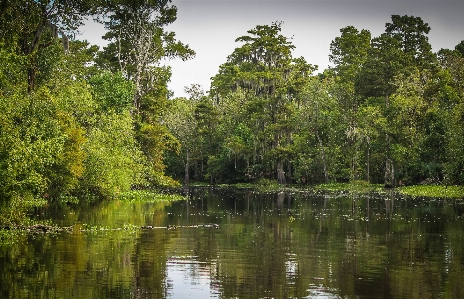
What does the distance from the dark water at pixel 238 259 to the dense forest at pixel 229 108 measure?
510 centimetres

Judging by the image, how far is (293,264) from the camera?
63.4ft

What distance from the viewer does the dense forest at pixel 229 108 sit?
37625mm

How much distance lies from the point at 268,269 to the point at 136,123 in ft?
151

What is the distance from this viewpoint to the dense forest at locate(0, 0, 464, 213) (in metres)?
37.6

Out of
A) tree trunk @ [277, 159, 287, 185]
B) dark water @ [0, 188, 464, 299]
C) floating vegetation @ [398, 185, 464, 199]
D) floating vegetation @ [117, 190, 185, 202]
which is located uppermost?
tree trunk @ [277, 159, 287, 185]

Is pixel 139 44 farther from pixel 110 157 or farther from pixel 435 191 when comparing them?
pixel 435 191

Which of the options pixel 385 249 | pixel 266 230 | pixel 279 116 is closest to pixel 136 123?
pixel 279 116

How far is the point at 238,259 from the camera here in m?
20.2

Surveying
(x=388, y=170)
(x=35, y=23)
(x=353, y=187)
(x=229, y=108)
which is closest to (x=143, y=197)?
(x=35, y=23)

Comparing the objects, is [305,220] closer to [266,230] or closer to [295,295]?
[266,230]

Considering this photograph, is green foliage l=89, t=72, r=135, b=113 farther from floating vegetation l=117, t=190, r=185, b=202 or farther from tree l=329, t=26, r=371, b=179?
tree l=329, t=26, r=371, b=179

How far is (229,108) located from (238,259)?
236 ft

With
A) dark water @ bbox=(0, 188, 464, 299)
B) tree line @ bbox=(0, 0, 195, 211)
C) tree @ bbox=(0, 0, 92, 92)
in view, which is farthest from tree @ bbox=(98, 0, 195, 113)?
dark water @ bbox=(0, 188, 464, 299)

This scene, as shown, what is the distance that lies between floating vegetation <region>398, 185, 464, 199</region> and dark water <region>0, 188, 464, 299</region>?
24034mm
